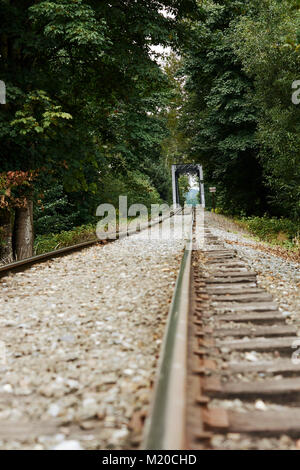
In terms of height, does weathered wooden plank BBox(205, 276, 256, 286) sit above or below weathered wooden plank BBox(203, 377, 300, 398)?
above

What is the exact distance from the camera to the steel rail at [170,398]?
1431 mm

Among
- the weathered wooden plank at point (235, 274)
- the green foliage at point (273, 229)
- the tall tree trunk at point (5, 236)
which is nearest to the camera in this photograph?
the weathered wooden plank at point (235, 274)

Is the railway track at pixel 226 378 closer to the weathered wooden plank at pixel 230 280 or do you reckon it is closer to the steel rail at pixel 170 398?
the steel rail at pixel 170 398

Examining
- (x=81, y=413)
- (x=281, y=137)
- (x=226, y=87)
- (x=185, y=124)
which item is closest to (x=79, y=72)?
(x=281, y=137)

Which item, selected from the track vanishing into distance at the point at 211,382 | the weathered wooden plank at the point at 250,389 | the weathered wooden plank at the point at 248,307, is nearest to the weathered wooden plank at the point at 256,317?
the track vanishing into distance at the point at 211,382

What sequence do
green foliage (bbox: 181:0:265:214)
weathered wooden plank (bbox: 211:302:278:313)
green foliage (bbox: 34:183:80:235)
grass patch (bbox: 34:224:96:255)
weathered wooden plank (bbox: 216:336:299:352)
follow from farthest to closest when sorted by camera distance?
green foliage (bbox: 181:0:265:214) < green foliage (bbox: 34:183:80:235) < grass patch (bbox: 34:224:96:255) < weathered wooden plank (bbox: 211:302:278:313) < weathered wooden plank (bbox: 216:336:299:352)

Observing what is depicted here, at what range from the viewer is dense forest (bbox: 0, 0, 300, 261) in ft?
23.2

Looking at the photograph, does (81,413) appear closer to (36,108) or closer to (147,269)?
(147,269)

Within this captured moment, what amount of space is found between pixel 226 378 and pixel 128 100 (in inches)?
336

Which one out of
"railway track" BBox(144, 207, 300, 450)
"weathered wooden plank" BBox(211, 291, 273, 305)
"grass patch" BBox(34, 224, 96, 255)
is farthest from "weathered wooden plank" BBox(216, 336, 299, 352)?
"grass patch" BBox(34, 224, 96, 255)

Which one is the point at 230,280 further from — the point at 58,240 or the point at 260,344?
the point at 58,240

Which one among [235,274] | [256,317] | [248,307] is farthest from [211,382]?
[235,274]

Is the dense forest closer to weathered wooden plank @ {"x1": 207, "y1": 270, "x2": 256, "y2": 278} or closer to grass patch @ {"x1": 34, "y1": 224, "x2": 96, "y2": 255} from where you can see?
grass patch @ {"x1": 34, "y1": 224, "x2": 96, "y2": 255}

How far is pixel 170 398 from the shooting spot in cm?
168
